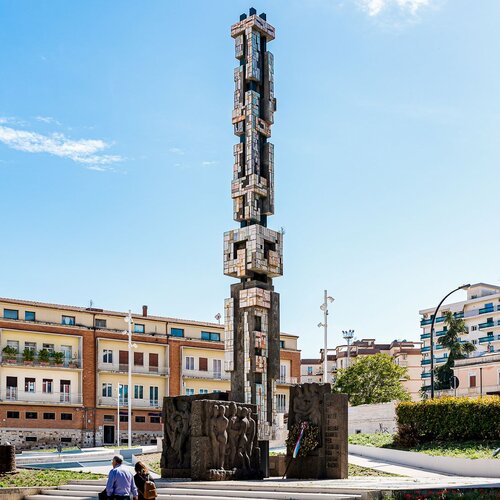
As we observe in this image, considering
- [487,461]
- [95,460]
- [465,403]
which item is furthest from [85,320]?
[487,461]

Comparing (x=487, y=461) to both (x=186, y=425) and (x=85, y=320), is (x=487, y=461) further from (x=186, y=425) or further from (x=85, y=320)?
(x=85, y=320)

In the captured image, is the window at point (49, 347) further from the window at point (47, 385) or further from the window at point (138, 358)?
the window at point (138, 358)

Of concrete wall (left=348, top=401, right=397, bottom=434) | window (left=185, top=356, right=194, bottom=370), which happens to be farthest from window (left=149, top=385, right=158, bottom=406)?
concrete wall (left=348, top=401, right=397, bottom=434)

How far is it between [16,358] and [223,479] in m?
41.7

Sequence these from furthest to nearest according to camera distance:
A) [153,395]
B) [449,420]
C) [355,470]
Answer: [153,395] < [449,420] < [355,470]

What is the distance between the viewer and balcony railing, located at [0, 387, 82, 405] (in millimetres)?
60344

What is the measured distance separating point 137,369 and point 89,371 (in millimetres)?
4568

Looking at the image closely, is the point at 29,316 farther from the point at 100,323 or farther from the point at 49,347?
the point at 100,323

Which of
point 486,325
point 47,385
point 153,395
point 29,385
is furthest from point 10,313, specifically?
point 486,325

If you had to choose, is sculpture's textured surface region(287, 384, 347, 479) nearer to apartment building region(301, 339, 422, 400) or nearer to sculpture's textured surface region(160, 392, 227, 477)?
sculpture's textured surface region(160, 392, 227, 477)

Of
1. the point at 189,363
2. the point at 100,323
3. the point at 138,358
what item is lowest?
the point at 189,363

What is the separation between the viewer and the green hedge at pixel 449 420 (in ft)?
113

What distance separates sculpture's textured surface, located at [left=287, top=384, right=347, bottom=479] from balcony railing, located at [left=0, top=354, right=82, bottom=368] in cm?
4065

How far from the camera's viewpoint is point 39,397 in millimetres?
62062
